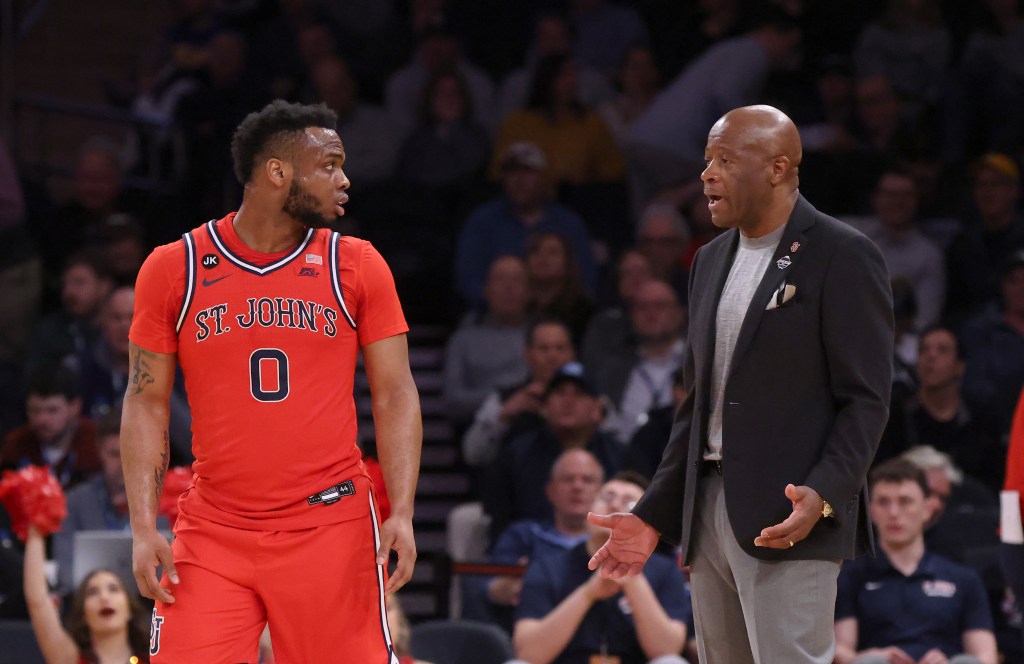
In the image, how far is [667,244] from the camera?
30.4 ft

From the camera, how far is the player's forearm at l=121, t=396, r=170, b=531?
13.1 feet

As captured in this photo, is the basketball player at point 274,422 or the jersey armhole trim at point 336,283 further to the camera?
the jersey armhole trim at point 336,283

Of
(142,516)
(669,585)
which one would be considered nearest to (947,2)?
(669,585)

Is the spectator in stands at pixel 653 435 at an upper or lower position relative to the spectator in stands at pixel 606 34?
lower

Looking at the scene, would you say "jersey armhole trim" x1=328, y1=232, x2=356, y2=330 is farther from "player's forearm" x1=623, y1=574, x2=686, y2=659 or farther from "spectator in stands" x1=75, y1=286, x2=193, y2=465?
"spectator in stands" x1=75, y1=286, x2=193, y2=465

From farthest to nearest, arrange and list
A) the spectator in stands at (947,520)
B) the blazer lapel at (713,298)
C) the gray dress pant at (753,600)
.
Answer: the spectator in stands at (947,520) → the blazer lapel at (713,298) → the gray dress pant at (753,600)

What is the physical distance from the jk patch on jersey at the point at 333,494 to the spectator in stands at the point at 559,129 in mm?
6407

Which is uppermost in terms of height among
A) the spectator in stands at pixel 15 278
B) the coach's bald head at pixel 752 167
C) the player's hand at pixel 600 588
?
the spectator in stands at pixel 15 278

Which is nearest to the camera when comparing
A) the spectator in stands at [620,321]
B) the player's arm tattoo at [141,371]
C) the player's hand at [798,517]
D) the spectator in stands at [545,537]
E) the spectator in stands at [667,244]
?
the player's hand at [798,517]

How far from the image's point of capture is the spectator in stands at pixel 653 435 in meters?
7.66

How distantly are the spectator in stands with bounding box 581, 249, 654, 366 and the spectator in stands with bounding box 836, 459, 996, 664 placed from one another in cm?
215

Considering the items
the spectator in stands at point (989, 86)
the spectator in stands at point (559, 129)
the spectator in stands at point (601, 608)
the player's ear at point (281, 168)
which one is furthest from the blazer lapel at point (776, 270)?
the spectator in stands at point (989, 86)

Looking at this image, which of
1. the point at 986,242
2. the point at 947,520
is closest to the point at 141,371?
the point at 947,520

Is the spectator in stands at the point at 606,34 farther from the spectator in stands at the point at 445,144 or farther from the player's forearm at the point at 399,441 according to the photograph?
the player's forearm at the point at 399,441
